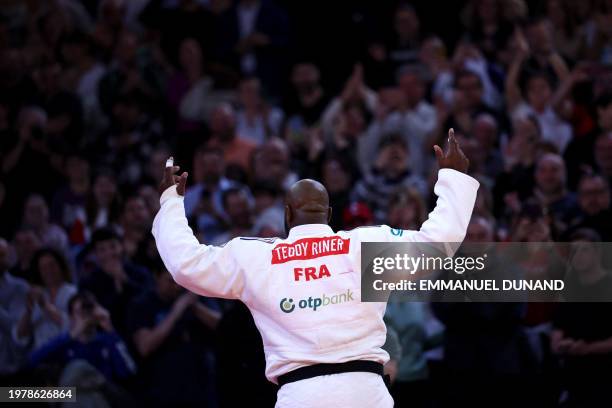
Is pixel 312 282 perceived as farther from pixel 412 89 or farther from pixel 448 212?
pixel 412 89

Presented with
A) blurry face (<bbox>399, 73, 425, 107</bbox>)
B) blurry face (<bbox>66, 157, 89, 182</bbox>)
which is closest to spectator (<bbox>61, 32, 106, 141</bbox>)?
blurry face (<bbox>66, 157, 89, 182</bbox>)

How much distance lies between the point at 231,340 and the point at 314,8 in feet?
23.3

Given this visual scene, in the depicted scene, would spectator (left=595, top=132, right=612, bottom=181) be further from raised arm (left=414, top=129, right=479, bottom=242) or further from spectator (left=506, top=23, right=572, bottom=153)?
raised arm (left=414, top=129, right=479, bottom=242)

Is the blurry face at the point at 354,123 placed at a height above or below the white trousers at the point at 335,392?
above

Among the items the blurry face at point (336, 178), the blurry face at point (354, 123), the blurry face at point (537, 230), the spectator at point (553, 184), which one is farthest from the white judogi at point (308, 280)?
the blurry face at point (354, 123)

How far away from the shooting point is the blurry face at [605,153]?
1066 centimetres

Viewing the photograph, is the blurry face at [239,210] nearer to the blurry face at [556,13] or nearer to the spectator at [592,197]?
the spectator at [592,197]

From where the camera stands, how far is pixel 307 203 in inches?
244

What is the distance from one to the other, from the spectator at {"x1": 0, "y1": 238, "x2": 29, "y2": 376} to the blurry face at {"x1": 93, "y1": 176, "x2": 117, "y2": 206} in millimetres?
1715

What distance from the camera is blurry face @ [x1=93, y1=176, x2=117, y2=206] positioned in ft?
39.3

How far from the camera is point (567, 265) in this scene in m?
9.00

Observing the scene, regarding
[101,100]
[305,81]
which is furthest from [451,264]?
[101,100]

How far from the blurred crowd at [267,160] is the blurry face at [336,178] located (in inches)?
0.9

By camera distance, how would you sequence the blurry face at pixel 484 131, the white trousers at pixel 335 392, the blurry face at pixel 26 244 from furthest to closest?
the blurry face at pixel 484 131
the blurry face at pixel 26 244
the white trousers at pixel 335 392
